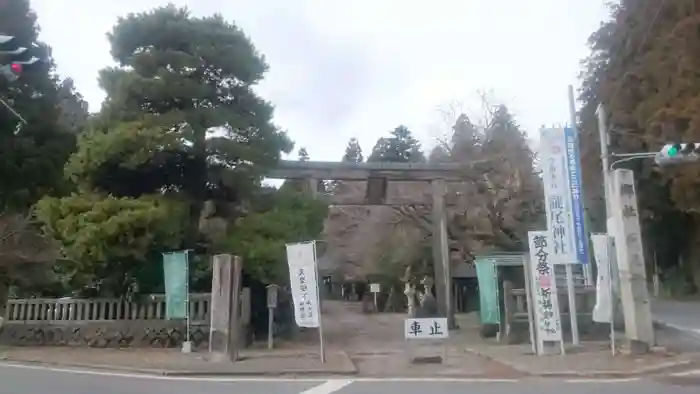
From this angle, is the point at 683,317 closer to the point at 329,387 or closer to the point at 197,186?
the point at 329,387

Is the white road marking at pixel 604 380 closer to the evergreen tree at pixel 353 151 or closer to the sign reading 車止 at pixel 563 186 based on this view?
the sign reading 車止 at pixel 563 186

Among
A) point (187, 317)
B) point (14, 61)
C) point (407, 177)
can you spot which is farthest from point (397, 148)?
point (14, 61)

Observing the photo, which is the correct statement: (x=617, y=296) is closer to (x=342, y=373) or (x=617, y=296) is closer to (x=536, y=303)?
(x=536, y=303)

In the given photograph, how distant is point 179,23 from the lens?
1847 cm

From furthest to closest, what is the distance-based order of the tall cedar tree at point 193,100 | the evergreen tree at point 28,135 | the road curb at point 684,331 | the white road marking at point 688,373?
the evergreen tree at point 28,135, the tall cedar tree at point 193,100, the road curb at point 684,331, the white road marking at point 688,373

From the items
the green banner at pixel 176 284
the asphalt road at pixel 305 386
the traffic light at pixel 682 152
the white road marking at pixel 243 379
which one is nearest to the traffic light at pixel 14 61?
the asphalt road at pixel 305 386

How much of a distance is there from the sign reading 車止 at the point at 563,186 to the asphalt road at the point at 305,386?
4297 mm

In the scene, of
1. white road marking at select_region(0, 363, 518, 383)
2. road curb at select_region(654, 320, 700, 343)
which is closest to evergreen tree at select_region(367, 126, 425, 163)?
road curb at select_region(654, 320, 700, 343)

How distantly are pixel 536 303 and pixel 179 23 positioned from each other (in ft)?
39.8

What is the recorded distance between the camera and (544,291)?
48.3 feet

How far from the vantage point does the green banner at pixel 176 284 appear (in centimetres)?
1631

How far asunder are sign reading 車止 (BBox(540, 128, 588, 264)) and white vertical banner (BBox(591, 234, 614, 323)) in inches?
12.2

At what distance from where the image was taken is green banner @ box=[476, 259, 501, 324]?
1736 cm

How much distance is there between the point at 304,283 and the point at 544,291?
5.37m
